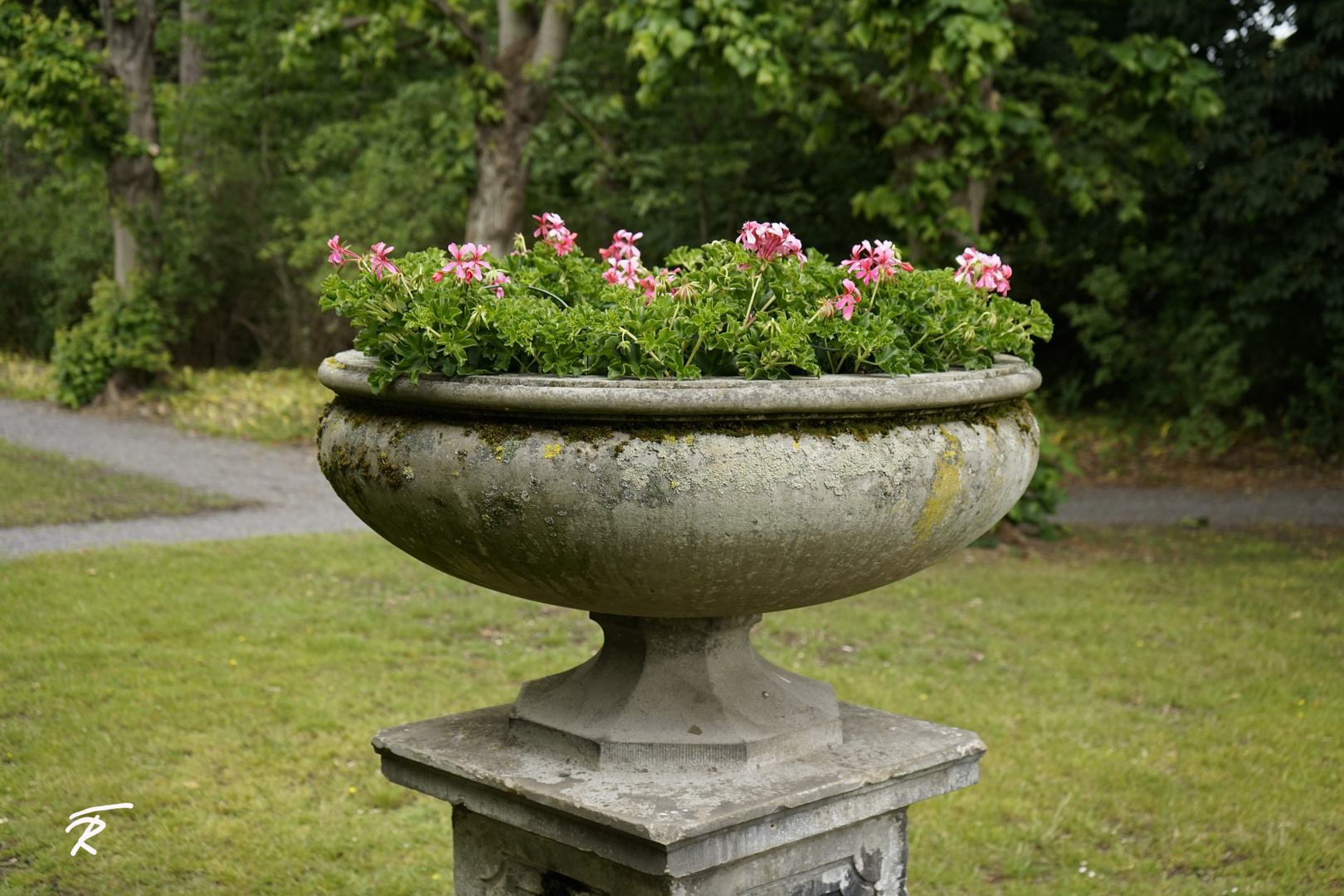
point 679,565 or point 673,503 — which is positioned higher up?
point 673,503

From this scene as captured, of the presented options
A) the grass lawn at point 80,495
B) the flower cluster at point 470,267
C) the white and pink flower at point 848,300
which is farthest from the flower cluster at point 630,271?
the grass lawn at point 80,495

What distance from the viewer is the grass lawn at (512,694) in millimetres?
3805

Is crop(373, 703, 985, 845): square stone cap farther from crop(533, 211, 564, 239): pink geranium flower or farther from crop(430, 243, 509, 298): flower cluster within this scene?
crop(533, 211, 564, 239): pink geranium flower

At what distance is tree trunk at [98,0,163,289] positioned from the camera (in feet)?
43.3

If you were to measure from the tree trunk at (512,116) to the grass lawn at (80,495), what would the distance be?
308cm

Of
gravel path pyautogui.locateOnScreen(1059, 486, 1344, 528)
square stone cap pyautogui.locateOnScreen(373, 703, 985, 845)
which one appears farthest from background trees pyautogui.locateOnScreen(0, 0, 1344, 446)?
square stone cap pyautogui.locateOnScreen(373, 703, 985, 845)

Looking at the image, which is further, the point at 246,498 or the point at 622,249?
the point at 246,498

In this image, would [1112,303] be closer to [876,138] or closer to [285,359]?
[876,138]

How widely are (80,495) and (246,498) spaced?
45.2 inches

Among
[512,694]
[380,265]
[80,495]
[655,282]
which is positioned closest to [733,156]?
[80,495]

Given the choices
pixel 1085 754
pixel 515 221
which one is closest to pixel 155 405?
pixel 515 221

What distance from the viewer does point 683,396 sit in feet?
6.72

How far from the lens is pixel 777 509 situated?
208cm

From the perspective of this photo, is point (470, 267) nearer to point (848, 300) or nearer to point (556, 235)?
point (556, 235)
